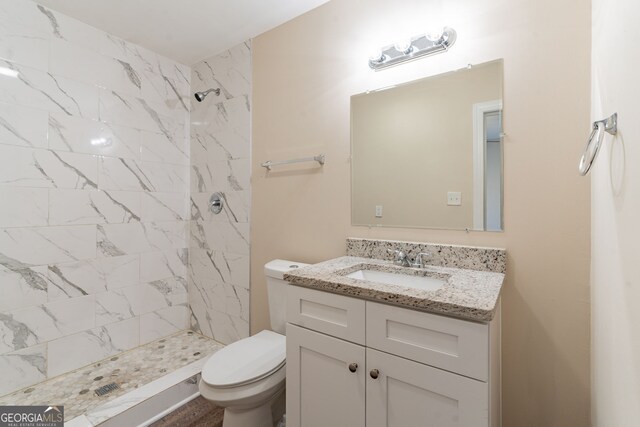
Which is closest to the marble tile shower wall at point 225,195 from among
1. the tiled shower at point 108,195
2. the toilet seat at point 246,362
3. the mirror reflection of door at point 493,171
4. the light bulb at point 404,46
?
the tiled shower at point 108,195

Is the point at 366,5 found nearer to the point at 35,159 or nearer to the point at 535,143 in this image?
the point at 535,143

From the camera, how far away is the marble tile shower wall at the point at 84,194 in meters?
A: 1.69

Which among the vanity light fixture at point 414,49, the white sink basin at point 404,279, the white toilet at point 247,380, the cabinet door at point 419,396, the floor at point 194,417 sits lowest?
the floor at point 194,417

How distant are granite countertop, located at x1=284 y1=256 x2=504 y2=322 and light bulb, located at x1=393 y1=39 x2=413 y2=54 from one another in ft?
3.30

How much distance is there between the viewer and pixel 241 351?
5.09 feet

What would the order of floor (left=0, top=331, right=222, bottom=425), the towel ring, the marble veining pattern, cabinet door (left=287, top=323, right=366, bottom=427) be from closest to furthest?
the towel ring
cabinet door (left=287, top=323, right=366, bottom=427)
the marble veining pattern
floor (left=0, top=331, right=222, bottom=425)

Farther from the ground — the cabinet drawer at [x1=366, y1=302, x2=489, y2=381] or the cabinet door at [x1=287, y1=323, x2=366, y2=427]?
the cabinet drawer at [x1=366, y1=302, x2=489, y2=381]

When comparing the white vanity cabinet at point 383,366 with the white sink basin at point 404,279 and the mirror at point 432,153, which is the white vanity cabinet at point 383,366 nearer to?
the white sink basin at point 404,279

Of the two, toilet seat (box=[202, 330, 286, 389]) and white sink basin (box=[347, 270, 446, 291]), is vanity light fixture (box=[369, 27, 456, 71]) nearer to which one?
white sink basin (box=[347, 270, 446, 291])

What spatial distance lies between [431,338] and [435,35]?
1249 mm

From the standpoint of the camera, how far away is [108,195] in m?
2.06

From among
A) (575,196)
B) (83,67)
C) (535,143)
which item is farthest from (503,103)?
Result: (83,67)

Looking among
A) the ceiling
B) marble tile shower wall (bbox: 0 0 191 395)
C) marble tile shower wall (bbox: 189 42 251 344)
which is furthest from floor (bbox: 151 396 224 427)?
the ceiling

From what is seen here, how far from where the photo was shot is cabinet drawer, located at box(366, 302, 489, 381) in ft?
2.70
